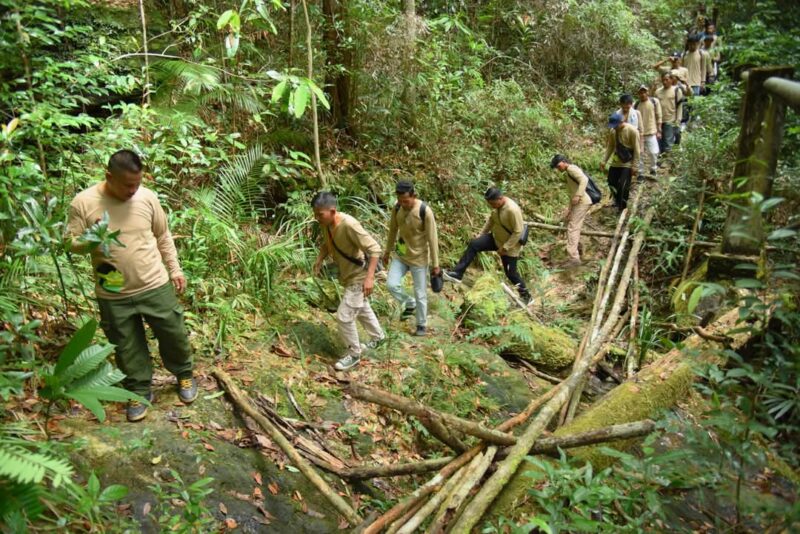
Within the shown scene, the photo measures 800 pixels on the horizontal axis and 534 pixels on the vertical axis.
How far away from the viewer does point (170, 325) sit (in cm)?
414

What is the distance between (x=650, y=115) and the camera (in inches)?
406

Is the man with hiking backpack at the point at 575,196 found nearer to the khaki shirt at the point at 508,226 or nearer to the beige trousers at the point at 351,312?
the khaki shirt at the point at 508,226

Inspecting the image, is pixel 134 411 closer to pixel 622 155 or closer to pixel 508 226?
pixel 508 226

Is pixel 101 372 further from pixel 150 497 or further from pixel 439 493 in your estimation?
pixel 439 493

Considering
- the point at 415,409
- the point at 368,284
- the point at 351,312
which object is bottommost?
the point at 351,312

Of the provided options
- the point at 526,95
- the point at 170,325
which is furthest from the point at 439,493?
the point at 526,95

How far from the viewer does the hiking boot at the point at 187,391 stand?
4.36 metres

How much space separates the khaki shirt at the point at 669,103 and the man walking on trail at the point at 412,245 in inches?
299

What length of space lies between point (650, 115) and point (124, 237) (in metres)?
9.91

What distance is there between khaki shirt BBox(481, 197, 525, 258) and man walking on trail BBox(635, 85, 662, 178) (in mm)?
4267

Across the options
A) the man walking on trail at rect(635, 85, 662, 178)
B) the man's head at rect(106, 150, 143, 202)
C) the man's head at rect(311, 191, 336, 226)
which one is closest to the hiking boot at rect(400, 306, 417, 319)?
the man's head at rect(311, 191, 336, 226)

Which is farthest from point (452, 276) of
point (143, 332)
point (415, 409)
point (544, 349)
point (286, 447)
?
point (143, 332)

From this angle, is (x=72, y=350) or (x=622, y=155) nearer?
(x=72, y=350)

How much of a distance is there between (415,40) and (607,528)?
8457 mm
